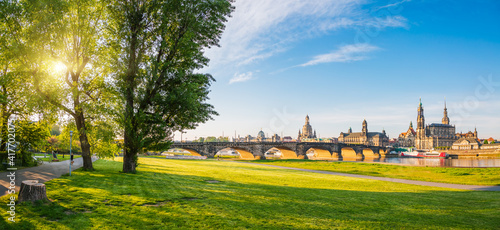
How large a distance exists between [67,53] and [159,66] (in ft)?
23.2

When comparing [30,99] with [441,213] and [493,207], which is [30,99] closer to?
[441,213]

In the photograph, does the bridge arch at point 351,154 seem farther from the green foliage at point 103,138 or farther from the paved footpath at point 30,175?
the paved footpath at point 30,175

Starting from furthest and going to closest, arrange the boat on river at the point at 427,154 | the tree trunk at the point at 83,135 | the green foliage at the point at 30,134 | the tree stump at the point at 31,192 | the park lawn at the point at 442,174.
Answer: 1. the boat on river at the point at 427,154
2. the park lawn at the point at 442,174
3. the green foliage at the point at 30,134
4. the tree trunk at the point at 83,135
5. the tree stump at the point at 31,192

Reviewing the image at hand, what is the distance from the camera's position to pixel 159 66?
21.6 metres

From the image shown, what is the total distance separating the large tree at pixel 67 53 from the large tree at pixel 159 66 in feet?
6.67

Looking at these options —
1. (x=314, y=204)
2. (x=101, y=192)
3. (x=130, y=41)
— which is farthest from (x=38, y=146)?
(x=314, y=204)

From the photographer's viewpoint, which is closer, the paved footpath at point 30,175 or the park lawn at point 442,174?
the paved footpath at point 30,175

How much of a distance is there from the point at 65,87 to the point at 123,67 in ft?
16.9

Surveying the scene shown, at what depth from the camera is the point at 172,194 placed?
1357 centimetres

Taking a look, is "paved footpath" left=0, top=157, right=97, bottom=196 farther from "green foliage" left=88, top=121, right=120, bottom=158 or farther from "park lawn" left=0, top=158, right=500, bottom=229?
"green foliage" left=88, top=121, right=120, bottom=158

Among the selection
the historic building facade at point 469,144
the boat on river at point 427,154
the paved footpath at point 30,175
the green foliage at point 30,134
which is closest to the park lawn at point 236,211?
the paved footpath at point 30,175

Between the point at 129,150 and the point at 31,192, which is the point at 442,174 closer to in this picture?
the point at 129,150

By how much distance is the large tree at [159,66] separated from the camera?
819 inches

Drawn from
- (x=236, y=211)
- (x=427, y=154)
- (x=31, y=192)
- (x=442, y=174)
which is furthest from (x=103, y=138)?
(x=427, y=154)
